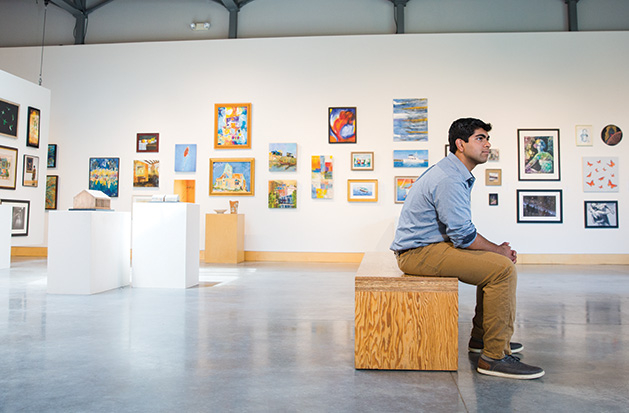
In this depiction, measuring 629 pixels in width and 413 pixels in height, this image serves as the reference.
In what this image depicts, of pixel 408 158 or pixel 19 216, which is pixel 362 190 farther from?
pixel 19 216

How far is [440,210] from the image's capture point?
9.10 ft

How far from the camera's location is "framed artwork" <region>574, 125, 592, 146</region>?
9.95 metres

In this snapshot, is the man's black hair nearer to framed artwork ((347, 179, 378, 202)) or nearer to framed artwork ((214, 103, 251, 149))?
framed artwork ((347, 179, 378, 202))

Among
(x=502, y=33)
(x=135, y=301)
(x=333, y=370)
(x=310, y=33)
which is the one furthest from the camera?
(x=310, y=33)

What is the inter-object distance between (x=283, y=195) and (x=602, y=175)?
6714 millimetres

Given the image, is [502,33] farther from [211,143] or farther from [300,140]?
[211,143]

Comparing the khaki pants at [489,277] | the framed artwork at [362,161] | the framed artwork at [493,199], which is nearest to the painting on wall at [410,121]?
the framed artwork at [362,161]

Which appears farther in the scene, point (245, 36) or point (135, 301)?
point (245, 36)

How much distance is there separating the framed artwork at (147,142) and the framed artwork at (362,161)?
4495 mm

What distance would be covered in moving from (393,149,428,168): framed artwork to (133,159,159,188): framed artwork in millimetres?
5358

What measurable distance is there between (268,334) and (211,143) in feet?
25.3

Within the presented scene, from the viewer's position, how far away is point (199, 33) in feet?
37.2

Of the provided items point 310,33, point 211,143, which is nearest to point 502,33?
point 310,33

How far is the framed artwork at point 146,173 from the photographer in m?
10.7
